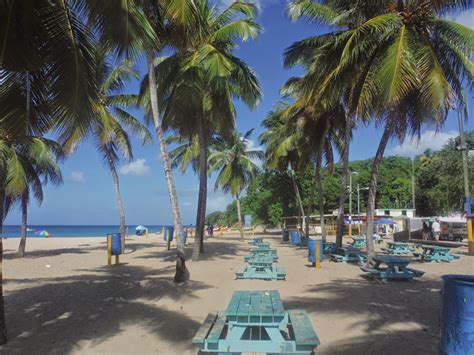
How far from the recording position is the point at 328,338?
18.7 ft

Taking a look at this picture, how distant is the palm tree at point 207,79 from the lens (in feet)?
43.7

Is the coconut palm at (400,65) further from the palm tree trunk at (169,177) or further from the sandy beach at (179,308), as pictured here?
the palm tree trunk at (169,177)

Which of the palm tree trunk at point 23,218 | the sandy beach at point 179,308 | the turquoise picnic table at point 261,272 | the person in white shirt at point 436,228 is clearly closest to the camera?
the sandy beach at point 179,308

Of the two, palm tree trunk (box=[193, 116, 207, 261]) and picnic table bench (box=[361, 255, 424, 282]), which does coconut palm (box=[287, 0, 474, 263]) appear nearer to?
picnic table bench (box=[361, 255, 424, 282])

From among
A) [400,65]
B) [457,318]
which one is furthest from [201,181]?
[457,318]

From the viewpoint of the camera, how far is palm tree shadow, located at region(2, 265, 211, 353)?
584 centimetres

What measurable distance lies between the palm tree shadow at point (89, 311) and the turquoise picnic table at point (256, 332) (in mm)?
843

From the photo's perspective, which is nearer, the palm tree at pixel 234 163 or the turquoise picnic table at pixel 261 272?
the turquoise picnic table at pixel 261 272

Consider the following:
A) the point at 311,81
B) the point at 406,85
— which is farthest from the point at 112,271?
the point at 406,85

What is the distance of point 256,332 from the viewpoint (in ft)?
17.2

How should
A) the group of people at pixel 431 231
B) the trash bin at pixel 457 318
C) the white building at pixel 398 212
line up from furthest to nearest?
the white building at pixel 398 212 < the group of people at pixel 431 231 < the trash bin at pixel 457 318

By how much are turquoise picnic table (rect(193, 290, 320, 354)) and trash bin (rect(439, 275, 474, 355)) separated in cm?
118

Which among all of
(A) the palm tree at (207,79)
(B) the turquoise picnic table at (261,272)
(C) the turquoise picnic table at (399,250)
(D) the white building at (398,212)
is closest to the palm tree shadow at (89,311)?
(B) the turquoise picnic table at (261,272)

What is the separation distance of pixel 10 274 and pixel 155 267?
4.36 m
